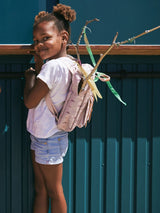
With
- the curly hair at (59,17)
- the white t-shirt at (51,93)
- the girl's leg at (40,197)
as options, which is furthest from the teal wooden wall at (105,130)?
the white t-shirt at (51,93)

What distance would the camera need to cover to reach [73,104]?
1761 millimetres

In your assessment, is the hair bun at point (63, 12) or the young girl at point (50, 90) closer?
the young girl at point (50, 90)

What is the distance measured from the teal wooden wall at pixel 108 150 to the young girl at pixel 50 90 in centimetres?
32

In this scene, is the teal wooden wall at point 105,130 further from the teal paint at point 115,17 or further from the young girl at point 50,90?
the young girl at point 50,90

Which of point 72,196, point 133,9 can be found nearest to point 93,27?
point 133,9

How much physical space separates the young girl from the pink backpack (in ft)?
0.11

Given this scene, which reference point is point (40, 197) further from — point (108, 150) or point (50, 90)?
point (50, 90)

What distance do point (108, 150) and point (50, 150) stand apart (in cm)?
58

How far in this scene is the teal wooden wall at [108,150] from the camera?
2.17 metres

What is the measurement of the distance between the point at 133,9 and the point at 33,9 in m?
0.71

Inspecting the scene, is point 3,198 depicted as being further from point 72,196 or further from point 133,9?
point 133,9

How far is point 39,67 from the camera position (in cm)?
189

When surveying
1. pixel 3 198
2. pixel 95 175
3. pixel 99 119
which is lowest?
pixel 3 198

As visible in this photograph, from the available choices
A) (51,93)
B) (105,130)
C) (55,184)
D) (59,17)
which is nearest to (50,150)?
(55,184)
